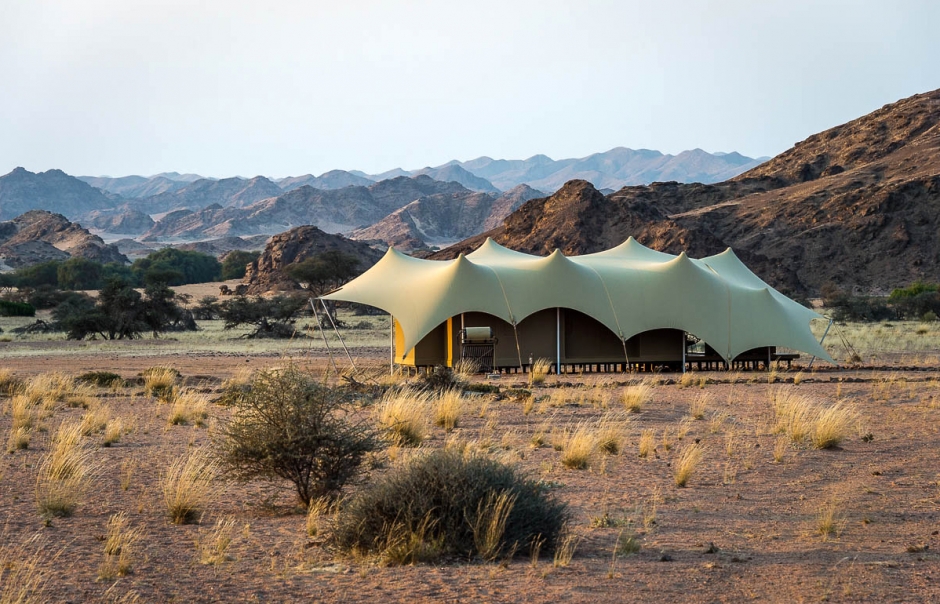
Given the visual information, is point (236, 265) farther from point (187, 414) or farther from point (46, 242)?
point (187, 414)

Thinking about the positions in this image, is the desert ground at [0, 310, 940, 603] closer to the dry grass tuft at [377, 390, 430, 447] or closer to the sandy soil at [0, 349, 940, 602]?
the sandy soil at [0, 349, 940, 602]

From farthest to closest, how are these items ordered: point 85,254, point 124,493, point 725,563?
point 85,254 → point 124,493 → point 725,563

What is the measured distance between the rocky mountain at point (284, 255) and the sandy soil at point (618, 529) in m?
70.1

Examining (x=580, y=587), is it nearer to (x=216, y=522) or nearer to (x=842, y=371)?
(x=216, y=522)

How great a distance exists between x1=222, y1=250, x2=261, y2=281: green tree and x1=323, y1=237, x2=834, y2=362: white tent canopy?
77.3 metres

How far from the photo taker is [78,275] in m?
85.4

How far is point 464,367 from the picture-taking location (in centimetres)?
2459

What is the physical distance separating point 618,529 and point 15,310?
187 feet

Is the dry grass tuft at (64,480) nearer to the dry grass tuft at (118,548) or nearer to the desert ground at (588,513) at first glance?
the desert ground at (588,513)

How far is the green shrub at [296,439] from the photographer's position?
31.1 ft

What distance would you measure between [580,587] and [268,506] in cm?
379

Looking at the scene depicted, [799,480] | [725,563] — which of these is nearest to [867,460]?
[799,480]

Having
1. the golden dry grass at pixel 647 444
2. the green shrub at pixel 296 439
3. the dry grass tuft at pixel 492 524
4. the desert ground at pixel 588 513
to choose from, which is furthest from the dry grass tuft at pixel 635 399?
the dry grass tuft at pixel 492 524

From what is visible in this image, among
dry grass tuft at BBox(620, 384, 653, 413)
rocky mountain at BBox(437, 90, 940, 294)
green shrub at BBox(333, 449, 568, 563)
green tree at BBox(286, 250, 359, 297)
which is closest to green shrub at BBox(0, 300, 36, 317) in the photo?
green tree at BBox(286, 250, 359, 297)
